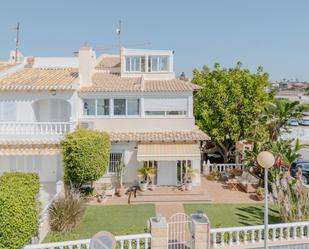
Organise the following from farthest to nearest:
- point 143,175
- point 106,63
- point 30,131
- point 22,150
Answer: point 106,63
point 143,175
point 30,131
point 22,150

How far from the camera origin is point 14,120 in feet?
128

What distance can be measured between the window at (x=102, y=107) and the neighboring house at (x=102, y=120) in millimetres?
13

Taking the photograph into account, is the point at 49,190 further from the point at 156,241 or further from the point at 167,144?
the point at 156,241

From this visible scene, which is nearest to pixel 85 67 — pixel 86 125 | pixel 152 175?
pixel 86 125

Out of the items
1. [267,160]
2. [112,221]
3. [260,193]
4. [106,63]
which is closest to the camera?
[267,160]

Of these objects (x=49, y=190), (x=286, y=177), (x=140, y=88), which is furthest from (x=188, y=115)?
(x=49, y=190)

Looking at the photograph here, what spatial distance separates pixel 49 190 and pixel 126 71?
2088 centimetres

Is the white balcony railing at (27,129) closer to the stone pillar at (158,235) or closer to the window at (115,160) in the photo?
the window at (115,160)

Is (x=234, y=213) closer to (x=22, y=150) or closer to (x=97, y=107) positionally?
(x=97, y=107)

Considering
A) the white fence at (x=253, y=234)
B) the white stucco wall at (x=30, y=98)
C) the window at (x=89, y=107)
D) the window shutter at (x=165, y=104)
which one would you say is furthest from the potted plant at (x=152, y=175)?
the white fence at (x=253, y=234)

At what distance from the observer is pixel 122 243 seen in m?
20.7

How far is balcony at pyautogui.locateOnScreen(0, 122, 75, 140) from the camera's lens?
36.6 metres

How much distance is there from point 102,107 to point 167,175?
40.4 feet

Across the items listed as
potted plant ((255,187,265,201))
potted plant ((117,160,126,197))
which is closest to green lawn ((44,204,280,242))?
potted plant ((255,187,265,201))
